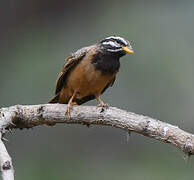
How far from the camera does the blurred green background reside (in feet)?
30.1

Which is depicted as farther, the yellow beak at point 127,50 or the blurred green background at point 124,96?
the blurred green background at point 124,96

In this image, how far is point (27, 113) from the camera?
18.8 feet

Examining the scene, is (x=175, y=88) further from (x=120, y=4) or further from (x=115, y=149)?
(x=120, y=4)

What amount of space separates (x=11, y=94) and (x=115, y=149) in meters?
1.92

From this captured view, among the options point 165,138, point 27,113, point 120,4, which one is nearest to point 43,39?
point 120,4

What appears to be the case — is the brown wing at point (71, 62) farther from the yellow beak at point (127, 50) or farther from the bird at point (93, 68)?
the yellow beak at point (127, 50)

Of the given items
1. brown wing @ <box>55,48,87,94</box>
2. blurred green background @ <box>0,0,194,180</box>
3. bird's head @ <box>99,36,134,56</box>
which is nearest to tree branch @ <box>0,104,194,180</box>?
brown wing @ <box>55,48,87,94</box>

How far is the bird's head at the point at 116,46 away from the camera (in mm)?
6473

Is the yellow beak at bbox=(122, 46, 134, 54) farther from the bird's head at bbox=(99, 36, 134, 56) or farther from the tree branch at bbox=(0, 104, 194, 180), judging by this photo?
the tree branch at bbox=(0, 104, 194, 180)

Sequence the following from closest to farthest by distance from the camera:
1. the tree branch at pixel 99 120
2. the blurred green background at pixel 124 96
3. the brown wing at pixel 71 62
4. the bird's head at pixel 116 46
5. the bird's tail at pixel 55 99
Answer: the tree branch at pixel 99 120
the bird's head at pixel 116 46
the brown wing at pixel 71 62
the bird's tail at pixel 55 99
the blurred green background at pixel 124 96

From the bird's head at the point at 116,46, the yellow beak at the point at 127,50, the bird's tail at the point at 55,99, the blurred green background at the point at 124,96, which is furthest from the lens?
the blurred green background at the point at 124,96

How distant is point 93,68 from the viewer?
649 cm

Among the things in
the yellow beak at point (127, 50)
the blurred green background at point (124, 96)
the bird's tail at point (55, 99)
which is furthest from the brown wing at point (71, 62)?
the blurred green background at point (124, 96)

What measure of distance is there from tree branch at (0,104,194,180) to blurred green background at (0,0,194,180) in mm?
3252
